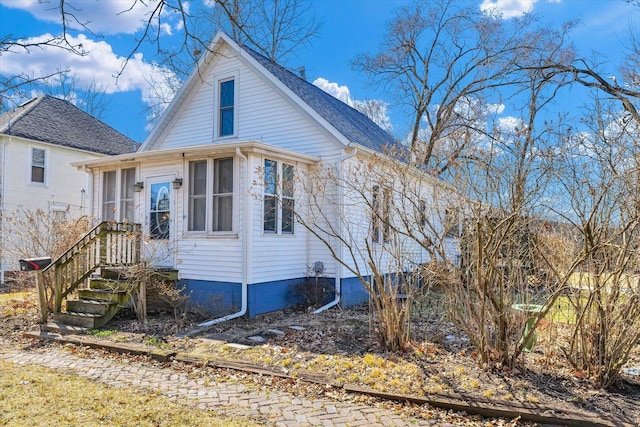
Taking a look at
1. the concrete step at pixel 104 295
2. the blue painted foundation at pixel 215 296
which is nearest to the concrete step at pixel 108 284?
the concrete step at pixel 104 295

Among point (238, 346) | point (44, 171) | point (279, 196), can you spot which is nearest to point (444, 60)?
point (279, 196)

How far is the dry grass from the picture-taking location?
4189 mm

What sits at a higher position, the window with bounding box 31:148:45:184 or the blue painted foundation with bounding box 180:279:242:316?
the window with bounding box 31:148:45:184

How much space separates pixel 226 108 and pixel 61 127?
33.0 ft

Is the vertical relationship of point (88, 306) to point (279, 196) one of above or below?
below

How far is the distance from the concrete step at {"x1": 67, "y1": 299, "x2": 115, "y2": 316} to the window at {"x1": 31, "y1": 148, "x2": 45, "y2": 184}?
34.7 feet

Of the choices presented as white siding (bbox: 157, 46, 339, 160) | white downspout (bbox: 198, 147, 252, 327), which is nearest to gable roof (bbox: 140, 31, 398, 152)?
white siding (bbox: 157, 46, 339, 160)

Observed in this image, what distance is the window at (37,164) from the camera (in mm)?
16875

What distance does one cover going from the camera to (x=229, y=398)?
487 cm

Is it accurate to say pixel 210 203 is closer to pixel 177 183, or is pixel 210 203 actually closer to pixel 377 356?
pixel 177 183

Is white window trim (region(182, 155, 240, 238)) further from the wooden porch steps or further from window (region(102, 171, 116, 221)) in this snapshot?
window (region(102, 171, 116, 221))

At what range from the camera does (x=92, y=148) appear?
19.0 meters

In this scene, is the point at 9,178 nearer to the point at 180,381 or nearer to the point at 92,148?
the point at 92,148

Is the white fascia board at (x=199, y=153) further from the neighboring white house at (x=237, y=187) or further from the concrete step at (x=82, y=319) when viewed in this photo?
the concrete step at (x=82, y=319)
